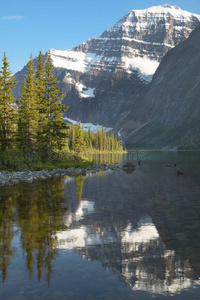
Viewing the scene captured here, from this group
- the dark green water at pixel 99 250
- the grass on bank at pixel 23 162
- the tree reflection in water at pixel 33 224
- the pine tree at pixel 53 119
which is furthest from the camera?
the pine tree at pixel 53 119

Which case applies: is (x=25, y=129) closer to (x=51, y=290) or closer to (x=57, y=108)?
(x=57, y=108)

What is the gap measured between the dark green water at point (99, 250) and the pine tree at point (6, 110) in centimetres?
2568

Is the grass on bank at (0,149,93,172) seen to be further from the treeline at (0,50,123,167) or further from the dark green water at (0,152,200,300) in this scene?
the dark green water at (0,152,200,300)

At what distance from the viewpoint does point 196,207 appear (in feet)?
64.8

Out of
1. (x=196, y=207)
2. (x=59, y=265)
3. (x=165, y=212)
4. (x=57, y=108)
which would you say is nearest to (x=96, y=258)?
(x=59, y=265)

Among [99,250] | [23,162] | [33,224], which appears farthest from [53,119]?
[99,250]

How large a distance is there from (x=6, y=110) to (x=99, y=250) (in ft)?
130

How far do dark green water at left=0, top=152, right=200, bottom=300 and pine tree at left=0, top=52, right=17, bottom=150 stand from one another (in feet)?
84.2

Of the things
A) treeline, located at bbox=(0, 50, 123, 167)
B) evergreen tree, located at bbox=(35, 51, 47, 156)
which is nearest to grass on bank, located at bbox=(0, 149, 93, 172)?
treeline, located at bbox=(0, 50, 123, 167)

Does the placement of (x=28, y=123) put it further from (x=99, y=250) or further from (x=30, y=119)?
(x=99, y=250)

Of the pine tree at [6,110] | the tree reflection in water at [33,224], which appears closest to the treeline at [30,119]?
the pine tree at [6,110]

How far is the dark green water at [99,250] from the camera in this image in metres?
8.38

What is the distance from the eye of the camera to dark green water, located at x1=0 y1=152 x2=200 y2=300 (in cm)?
838

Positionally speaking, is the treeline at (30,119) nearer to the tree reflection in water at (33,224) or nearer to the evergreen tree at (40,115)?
the evergreen tree at (40,115)
